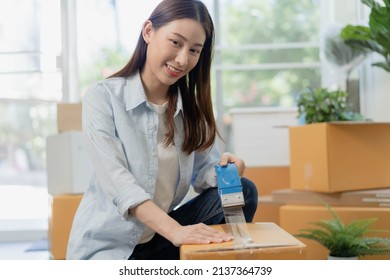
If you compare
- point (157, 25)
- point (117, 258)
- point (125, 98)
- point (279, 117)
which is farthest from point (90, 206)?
point (279, 117)

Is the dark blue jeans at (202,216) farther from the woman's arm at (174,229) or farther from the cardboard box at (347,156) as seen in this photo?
the cardboard box at (347,156)

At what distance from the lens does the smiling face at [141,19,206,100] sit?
1.05m

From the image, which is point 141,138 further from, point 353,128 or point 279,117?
point 279,117

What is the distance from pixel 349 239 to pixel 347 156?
0.31 metres

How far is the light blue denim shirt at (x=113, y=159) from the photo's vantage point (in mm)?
1074

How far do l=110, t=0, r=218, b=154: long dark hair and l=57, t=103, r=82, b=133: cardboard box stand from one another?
92 centimetres

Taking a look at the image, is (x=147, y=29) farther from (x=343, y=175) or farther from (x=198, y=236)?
(x=343, y=175)

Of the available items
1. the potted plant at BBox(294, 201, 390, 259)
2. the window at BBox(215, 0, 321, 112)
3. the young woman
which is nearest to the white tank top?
the young woman

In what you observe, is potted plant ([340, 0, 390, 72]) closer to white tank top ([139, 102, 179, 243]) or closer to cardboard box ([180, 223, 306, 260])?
white tank top ([139, 102, 179, 243])

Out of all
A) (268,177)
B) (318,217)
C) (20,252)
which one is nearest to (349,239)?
(318,217)

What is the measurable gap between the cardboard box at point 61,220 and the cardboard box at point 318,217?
0.70 m

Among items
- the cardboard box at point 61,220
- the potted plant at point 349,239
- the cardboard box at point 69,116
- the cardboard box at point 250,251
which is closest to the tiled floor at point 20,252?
the cardboard box at point 61,220

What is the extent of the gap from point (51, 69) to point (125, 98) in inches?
58.2

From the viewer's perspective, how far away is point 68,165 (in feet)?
6.64
